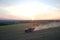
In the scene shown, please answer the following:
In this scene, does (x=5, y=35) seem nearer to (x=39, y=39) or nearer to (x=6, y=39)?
(x=6, y=39)

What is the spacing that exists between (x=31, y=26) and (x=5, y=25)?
2.39 feet

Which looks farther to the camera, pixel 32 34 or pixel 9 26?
pixel 32 34

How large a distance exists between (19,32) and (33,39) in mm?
455

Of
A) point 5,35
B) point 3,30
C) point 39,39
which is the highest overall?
point 3,30

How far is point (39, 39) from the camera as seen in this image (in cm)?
259

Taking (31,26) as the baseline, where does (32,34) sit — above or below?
below

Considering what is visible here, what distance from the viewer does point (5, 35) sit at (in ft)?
7.73

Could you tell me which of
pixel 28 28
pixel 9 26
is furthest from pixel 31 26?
pixel 9 26

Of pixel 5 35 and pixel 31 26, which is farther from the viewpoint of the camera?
pixel 31 26

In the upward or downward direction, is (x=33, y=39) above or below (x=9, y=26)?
below

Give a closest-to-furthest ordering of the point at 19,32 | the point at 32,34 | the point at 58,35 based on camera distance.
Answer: the point at 19,32 → the point at 32,34 → the point at 58,35

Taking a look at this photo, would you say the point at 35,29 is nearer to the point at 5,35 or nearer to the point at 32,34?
the point at 32,34

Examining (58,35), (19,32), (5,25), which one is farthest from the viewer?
(58,35)

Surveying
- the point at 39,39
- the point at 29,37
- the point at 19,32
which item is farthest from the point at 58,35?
the point at 19,32
